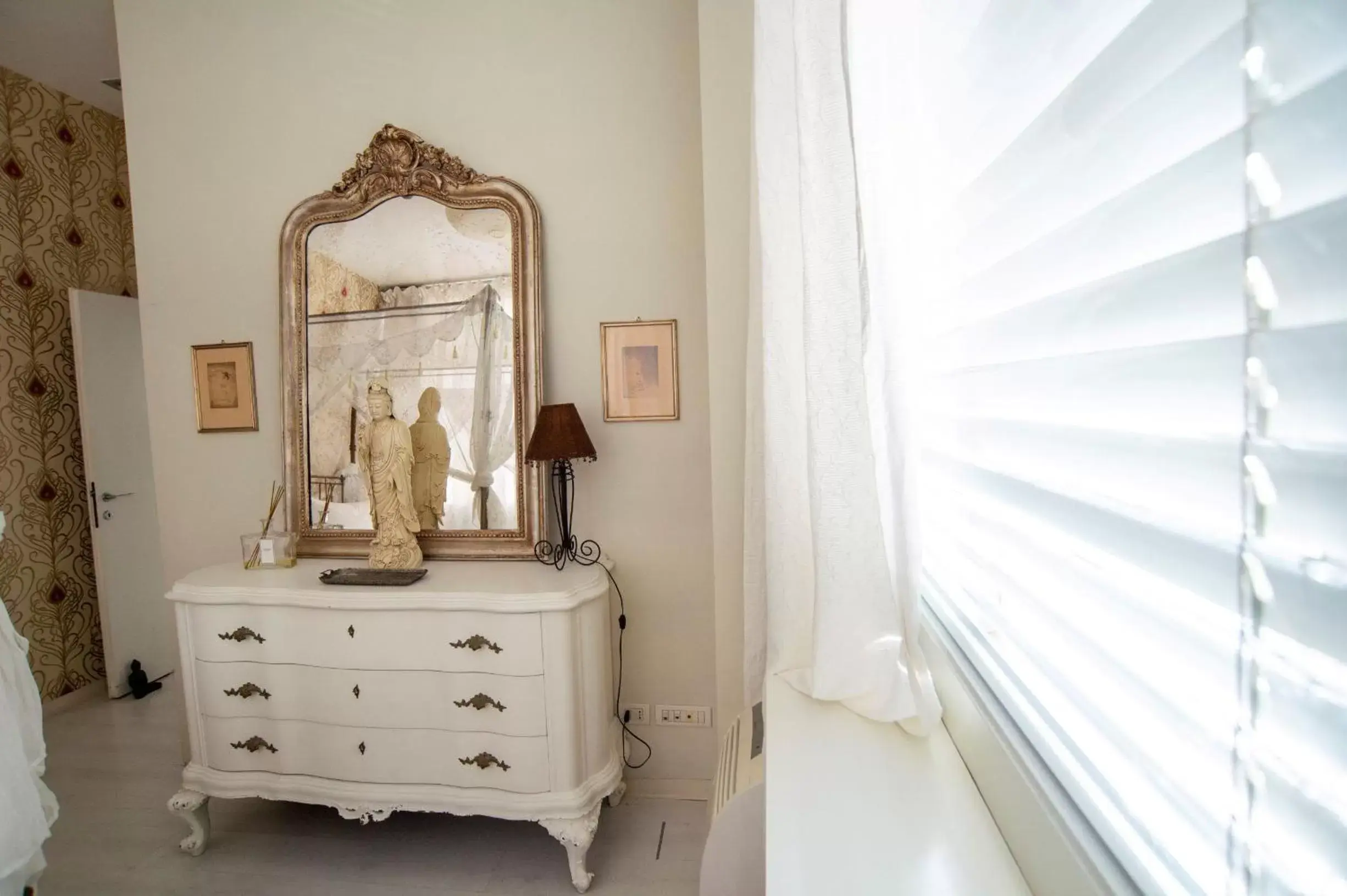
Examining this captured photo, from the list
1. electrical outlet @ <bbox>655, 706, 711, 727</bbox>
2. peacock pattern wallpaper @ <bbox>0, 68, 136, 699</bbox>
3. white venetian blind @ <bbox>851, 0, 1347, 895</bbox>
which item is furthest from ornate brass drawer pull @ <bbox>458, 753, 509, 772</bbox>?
peacock pattern wallpaper @ <bbox>0, 68, 136, 699</bbox>

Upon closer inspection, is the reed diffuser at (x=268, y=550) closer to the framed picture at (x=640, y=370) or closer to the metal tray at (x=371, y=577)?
the metal tray at (x=371, y=577)

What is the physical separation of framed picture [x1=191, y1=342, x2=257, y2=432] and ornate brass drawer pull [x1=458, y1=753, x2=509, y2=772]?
159 cm

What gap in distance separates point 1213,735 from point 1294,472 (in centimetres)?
18

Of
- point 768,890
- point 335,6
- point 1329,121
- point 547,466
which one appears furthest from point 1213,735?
point 335,6

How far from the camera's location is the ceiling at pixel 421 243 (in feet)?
7.10

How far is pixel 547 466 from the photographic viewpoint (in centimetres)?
214

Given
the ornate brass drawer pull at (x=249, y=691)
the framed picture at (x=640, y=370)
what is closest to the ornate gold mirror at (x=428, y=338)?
the framed picture at (x=640, y=370)

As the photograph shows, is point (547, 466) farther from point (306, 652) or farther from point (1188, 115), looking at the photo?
point (1188, 115)

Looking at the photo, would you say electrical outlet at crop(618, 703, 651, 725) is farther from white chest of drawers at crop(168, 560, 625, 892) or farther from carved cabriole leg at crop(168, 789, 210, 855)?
carved cabriole leg at crop(168, 789, 210, 855)

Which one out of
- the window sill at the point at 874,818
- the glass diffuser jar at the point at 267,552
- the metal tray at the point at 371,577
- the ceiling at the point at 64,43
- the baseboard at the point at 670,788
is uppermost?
the ceiling at the point at 64,43

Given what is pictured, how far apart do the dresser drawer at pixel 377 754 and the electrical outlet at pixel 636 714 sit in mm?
511

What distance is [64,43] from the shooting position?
8.91ft

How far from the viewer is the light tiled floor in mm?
1838

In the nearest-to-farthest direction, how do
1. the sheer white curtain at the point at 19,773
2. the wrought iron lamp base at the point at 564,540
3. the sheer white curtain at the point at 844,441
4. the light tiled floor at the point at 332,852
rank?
the sheer white curtain at the point at 844,441
the sheer white curtain at the point at 19,773
the light tiled floor at the point at 332,852
the wrought iron lamp base at the point at 564,540
